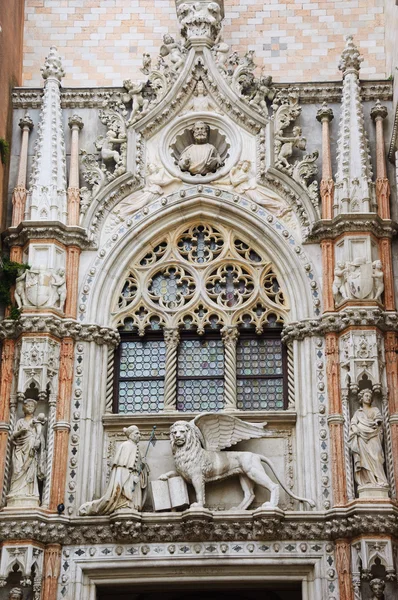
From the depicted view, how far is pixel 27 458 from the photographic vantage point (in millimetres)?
17516

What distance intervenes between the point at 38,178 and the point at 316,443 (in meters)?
5.97

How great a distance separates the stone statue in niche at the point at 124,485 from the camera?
678 inches

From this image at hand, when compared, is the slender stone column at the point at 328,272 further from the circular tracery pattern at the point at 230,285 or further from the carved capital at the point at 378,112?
the carved capital at the point at 378,112

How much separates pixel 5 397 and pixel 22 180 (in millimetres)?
3687

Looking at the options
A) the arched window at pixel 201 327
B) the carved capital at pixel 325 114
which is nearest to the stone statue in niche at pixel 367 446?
the arched window at pixel 201 327

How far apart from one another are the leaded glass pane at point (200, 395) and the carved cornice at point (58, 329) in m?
1.27

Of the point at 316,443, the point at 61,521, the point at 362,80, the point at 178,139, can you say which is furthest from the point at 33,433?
the point at 362,80

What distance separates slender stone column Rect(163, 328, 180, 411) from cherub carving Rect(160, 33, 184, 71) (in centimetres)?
454

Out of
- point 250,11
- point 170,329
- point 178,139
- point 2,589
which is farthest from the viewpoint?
point 250,11

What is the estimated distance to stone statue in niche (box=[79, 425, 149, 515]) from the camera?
1722 cm

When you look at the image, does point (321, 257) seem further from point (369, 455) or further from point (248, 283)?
point (369, 455)

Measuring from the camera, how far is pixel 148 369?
61.9 feet

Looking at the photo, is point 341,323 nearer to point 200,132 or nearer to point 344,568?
point 344,568

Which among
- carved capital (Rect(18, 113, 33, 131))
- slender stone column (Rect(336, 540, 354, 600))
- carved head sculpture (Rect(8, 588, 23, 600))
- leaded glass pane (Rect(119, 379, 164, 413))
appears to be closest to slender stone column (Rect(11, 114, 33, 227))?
carved capital (Rect(18, 113, 33, 131))
